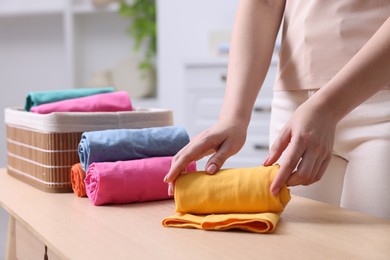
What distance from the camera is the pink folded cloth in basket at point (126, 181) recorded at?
1152mm

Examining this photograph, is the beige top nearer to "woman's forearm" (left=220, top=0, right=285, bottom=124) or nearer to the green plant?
"woman's forearm" (left=220, top=0, right=285, bottom=124)

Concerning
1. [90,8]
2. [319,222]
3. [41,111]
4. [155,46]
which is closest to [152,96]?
[155,46]

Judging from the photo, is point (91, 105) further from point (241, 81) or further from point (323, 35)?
point (323, 35)

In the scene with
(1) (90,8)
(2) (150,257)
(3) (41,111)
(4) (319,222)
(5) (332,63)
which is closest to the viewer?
(2) (150,257)

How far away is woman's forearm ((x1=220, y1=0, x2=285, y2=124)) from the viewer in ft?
3.97

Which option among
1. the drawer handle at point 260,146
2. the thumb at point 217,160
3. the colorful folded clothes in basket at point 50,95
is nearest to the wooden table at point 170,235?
the thumb at point 217,160

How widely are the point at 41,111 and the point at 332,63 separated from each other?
0.66 m

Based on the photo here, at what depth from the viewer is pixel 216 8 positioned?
392cm

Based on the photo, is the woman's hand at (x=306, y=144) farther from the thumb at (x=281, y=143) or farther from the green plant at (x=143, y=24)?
the green plant at (x=143, y=24)

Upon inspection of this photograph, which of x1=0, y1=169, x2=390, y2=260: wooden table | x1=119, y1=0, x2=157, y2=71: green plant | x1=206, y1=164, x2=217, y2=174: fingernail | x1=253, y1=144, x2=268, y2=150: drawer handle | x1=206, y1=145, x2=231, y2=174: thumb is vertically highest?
x1=119, y1=0, x2=157, y2=71: green plant

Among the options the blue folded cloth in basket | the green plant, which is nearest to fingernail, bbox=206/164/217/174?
the blue folded cloth in basket

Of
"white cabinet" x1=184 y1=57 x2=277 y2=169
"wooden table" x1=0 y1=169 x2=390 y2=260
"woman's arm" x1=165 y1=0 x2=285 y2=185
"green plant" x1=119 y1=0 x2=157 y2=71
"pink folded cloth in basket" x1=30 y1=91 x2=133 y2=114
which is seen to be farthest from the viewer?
"green plant" x1=119 y1=0 x2=157 y2=71

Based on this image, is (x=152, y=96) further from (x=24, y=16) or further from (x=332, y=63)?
(x=332, y=63)

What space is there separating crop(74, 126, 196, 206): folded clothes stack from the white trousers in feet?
0.90
